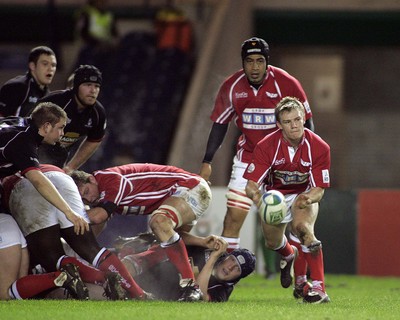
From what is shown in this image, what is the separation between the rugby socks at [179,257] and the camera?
9547 millimetres

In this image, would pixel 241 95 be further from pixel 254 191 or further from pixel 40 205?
pixel 40 205

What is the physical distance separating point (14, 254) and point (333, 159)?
14387 millimetres

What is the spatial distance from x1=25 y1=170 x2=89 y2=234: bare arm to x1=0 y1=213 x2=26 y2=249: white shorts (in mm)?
617

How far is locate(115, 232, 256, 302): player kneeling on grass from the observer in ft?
31.6

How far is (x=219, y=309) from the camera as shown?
8.80m

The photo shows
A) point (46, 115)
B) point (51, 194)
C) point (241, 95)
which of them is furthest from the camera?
point (241, 95)

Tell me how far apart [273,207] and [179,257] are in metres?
0.87

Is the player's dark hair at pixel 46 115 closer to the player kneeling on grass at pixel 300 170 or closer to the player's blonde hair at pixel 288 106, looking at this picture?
the player kneeling on grass at pixel 300 170

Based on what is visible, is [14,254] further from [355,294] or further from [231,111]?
[355,294]

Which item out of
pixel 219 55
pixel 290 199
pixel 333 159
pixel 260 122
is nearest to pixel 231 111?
pixel 260 122

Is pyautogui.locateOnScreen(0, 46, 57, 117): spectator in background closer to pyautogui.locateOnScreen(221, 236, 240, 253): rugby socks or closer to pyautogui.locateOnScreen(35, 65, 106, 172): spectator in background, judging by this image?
pyautogui.locateOnScreen(35, 65, 106, 172): spectator in background

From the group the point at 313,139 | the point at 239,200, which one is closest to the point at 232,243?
the point at 239,200

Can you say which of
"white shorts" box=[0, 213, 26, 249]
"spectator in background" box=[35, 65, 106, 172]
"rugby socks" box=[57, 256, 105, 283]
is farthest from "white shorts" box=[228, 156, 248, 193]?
"white shorts" box=[0, 213, 26, 249]

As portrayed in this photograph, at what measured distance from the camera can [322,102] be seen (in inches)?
925
